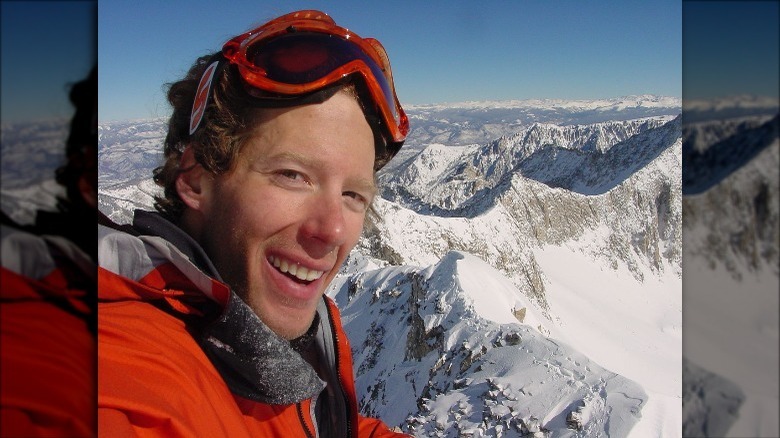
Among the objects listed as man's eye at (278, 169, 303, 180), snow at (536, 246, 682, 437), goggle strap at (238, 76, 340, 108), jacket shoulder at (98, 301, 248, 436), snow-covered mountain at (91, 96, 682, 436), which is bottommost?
snow at (536, 246, 682, 437)

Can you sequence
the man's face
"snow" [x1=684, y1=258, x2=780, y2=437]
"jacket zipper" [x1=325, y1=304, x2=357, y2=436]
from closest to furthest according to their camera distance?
"snow" [x1=684, y1=258, x2=780, y2=437]
the man's face
"jacket zipper" [x1=325, y1=304, x2=357, y2=436]

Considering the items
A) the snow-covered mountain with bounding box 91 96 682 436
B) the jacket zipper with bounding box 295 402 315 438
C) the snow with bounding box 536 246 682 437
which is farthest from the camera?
the snow with bounding box 536 246 682 437

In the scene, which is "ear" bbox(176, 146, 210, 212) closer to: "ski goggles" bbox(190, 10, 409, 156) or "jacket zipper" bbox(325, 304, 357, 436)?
"ski goggles" bbox(190, 10, 409, 156)

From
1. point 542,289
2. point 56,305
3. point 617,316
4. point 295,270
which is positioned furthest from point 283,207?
point 617,316

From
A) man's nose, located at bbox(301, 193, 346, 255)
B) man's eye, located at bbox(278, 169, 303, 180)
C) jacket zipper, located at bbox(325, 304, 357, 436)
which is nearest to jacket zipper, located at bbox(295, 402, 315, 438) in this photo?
jacket zipper, located at bbox(325, 304, 357, 436)

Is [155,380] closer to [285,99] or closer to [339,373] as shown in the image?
[285,99]

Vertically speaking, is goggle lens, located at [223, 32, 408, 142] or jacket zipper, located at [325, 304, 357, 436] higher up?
goggle lens, located at [223, 32, 408, 142]

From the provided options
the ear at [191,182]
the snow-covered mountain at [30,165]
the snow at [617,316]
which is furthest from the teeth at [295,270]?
the snow at [617,316]

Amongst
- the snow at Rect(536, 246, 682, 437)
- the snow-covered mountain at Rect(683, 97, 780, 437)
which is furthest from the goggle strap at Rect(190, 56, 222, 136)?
the snow at Rect(536, 246, 682, 437)

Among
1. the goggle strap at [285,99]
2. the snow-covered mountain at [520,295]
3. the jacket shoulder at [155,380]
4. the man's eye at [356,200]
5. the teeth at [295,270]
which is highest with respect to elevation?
the goggle strap at [285,99]

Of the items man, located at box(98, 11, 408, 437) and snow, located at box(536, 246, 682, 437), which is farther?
snow, located at box(536, 246, 682, 437)

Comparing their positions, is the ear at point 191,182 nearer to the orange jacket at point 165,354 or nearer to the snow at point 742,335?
the orange jacket at point 165,354
